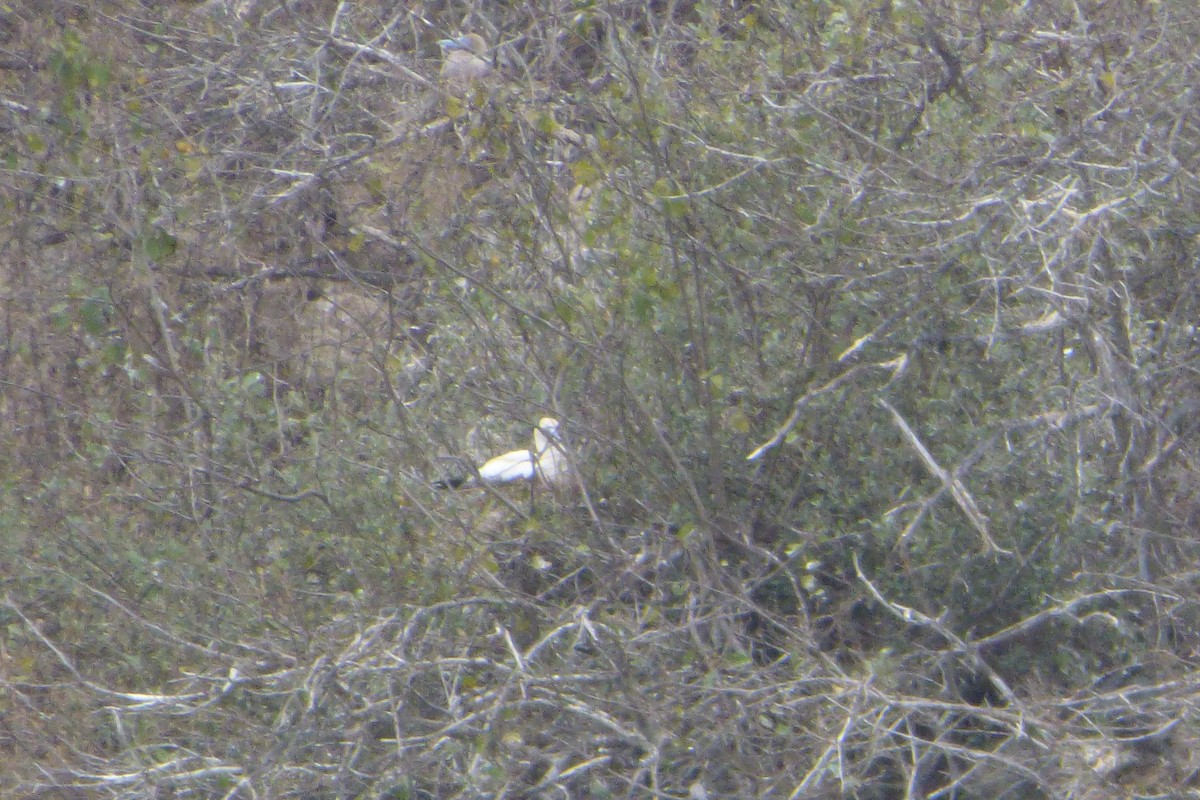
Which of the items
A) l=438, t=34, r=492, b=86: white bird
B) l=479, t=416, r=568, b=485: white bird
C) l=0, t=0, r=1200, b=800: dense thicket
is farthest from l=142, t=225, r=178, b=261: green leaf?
l=479, t=416, r=568, b=485: white bird

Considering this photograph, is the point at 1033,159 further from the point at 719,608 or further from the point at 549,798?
the point at 549,798

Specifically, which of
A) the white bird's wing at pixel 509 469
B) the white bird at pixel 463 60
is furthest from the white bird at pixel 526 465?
the white bird at pixel 463 60

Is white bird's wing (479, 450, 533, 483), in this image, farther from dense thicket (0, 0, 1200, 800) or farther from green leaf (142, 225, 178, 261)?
green leaf (142, 225, 178, 261)

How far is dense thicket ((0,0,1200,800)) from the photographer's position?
2.71 meters

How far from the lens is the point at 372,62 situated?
5273 millimetres

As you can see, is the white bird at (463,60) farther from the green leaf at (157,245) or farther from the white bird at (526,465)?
the white bird at (526,465)

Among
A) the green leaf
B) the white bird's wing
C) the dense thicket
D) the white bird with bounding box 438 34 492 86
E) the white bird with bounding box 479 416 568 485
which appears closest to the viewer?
the dense thicket

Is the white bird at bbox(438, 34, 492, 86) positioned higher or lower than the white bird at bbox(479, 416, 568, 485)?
higher

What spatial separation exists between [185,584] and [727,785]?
133cm

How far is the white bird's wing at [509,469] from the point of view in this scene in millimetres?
3500

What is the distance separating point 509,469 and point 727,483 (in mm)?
610

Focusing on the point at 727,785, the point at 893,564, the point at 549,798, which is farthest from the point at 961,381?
the point at 549,798

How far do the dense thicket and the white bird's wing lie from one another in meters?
0.10

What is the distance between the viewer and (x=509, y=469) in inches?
139
